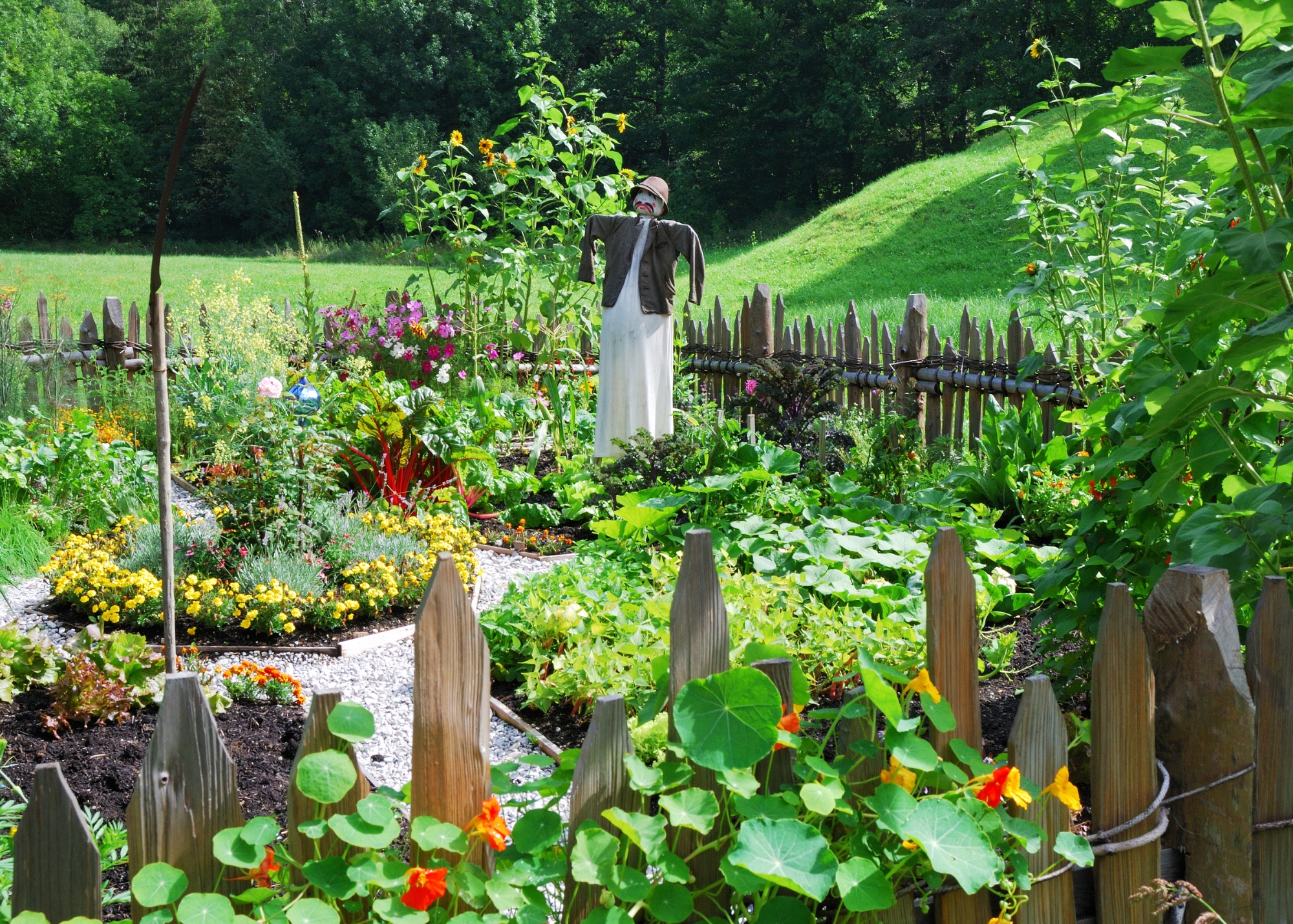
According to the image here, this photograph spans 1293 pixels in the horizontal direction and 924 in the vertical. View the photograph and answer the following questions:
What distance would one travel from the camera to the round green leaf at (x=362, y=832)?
1153 millimetres

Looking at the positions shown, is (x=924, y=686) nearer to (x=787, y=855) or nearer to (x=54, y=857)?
(x=787, y=855)

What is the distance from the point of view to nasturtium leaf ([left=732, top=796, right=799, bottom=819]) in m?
1.25

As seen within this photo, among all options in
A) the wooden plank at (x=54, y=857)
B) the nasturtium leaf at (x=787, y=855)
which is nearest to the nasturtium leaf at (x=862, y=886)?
the nasturtium leaf at (x=787, y=855)

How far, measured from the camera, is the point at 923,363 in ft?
21.3

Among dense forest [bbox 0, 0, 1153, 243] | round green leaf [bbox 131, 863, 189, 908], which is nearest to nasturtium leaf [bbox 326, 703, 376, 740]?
round green leaf [bbox 131, 863, 189, 908]

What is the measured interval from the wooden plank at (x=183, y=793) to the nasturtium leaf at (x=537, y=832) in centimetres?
36

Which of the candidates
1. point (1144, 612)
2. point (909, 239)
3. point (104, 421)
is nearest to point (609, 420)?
point (104, 421)

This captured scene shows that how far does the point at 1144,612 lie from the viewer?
1.59 m

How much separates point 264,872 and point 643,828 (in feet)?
1.58

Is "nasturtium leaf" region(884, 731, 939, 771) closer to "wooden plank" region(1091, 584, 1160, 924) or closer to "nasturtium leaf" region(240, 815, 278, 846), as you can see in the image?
"wooden plank" region(1091, 584, 1160, 924)

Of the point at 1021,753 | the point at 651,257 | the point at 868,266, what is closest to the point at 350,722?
the point at 1021,753

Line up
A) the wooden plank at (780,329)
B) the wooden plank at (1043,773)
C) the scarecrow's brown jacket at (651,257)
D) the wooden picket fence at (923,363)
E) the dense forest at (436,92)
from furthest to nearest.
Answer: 1. the dense forest at (436,92)
2. the wooden plank at (780,329)
3. the scarecrow's brown jacket at (651,257)
4. the wooden picket fence at (923,363)
5. the wooden plank at (1043,773)

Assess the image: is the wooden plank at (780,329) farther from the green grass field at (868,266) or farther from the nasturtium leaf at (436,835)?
the nasturtium leaf at (436,835)

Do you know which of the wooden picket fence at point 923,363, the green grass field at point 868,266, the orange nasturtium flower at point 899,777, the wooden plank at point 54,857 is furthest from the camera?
the green grass field at point 868,266
